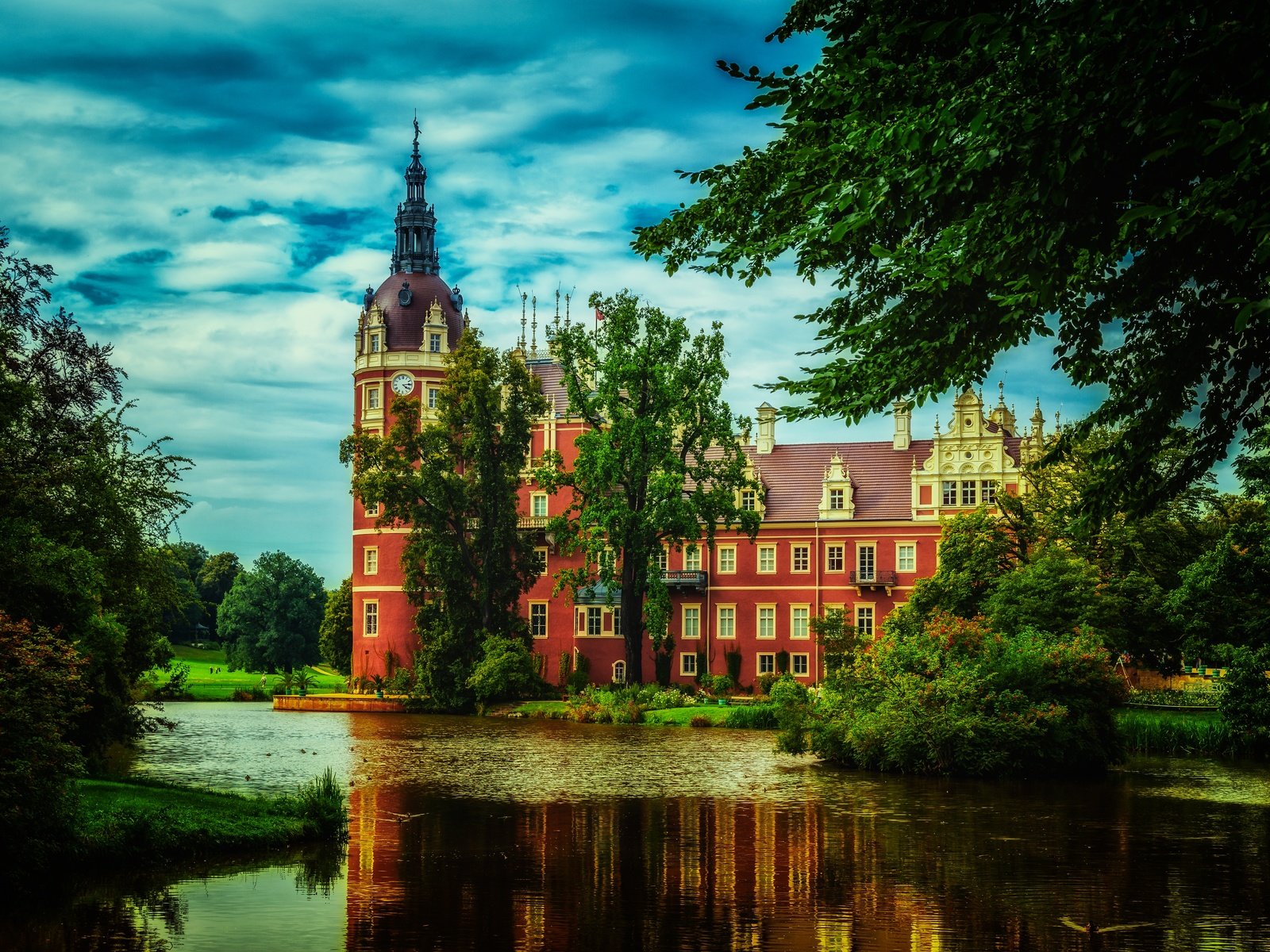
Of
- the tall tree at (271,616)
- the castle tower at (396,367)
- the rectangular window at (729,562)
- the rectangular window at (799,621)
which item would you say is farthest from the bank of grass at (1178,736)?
the tall tree at (271,616)

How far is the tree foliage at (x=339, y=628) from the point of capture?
228 feet

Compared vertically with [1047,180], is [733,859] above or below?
below

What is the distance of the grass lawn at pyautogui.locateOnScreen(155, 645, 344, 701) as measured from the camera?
219ft

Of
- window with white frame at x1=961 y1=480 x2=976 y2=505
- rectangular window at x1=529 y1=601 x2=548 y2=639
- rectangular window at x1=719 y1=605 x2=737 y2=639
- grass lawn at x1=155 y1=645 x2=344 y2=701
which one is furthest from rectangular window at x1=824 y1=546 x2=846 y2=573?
grass lawn at x1=155 y1=645 x2=344 y2=701

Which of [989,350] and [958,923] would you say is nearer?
[958,923]

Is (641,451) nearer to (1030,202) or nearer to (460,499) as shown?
(460,499)

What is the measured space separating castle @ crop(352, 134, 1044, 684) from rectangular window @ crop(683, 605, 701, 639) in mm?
51

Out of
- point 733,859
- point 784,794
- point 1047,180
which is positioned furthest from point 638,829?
point 1047,180

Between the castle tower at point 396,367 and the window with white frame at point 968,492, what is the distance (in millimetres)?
24374

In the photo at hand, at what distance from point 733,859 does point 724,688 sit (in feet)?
125

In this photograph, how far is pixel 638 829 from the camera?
66.1 ft

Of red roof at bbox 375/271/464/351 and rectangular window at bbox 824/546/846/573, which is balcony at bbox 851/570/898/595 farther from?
red roof at bbox 375/271/464/351

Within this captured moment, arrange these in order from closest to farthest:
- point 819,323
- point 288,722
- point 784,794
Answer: point 819,323 → point 784,794 → point 288,722

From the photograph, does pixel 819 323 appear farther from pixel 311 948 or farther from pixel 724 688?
pixel 724 688
